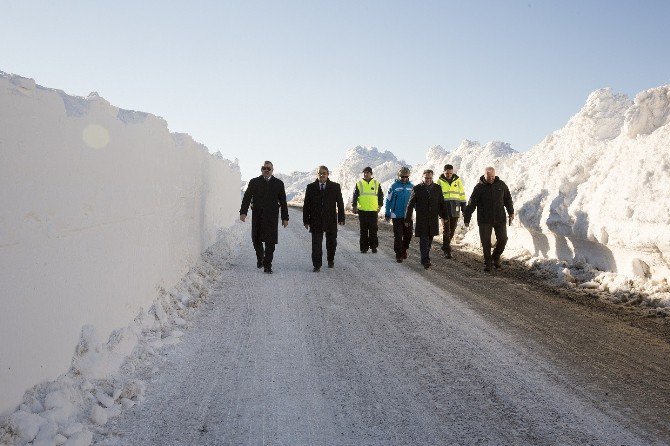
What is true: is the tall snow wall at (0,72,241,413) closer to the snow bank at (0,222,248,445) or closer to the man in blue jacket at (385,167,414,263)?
the snow bank at (0,222,248,445)

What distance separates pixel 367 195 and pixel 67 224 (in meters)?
8.58

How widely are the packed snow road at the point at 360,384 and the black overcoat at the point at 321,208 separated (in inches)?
109

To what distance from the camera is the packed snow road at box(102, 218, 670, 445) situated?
3.19 metres

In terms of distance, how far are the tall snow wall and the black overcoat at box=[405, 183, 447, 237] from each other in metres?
5.65

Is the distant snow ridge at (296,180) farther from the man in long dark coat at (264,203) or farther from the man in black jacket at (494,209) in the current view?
the man in long dark coat at (264,203)

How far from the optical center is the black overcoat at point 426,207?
396 inches

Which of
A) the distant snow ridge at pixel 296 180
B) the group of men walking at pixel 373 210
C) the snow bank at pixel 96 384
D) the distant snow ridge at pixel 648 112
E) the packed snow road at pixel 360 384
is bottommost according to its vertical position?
the packed snow road at pixel 360 384

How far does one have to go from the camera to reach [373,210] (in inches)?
446

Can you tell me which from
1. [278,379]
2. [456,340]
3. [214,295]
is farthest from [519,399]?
[214,295]

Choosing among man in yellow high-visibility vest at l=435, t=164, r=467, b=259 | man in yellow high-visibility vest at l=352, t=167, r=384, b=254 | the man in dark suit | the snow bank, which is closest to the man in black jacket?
man in yellow high-visibility vest at l=435, t=164, r=467, b=259

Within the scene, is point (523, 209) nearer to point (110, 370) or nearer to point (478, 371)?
point (478, 371)

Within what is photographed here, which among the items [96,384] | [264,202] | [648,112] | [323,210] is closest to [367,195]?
[323,210]

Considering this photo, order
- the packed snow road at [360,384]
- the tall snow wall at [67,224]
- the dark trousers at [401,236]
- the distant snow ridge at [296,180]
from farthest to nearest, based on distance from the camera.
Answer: the distant snow ridge at [296,180], the dark trousers at [401,236], the packed snow road at [360,384], the tall snow wall at [67,224]

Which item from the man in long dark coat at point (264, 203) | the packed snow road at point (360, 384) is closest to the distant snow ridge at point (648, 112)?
the packed snow road at point (360, 384)
